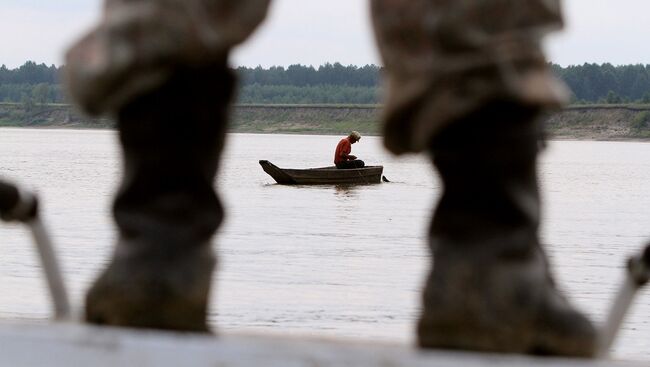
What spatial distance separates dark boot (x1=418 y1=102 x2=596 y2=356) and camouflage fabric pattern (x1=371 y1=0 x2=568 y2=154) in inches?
2.3

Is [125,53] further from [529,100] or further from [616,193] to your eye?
[616,193]

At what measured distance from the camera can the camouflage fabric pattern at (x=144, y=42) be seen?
129cm

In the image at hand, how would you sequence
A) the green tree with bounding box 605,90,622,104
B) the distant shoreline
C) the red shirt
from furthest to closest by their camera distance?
1. the green tree with bounding box 605,90,622,104
2. the distant shoreline
3. the red shirt

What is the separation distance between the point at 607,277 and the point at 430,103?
17799 millimetres

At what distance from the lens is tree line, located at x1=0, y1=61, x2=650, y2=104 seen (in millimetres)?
138312

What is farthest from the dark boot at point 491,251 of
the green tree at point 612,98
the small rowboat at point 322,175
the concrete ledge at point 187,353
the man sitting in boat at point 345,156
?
the green tree at point 612,98

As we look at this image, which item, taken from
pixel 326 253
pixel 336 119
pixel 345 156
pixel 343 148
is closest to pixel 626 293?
pixel 326 253

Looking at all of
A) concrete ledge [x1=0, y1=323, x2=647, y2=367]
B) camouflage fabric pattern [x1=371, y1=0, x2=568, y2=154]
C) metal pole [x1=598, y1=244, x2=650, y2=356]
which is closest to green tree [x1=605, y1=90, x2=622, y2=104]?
metal pole [x1=598, y1=244, x2=650, y2=356]

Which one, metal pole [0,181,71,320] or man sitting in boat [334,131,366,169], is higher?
metal pole [0,181,71,320]

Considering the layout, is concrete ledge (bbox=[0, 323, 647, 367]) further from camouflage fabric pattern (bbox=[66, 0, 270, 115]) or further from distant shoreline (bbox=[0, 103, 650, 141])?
distant shoreline (bbox=[0, 103, 650, 141])

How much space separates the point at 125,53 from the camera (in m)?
1.28

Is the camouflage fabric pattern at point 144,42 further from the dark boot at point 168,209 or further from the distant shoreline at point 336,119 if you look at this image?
the distant shoreline at point 336,119

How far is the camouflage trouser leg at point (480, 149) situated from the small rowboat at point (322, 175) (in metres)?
38.1

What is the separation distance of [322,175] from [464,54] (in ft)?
128
